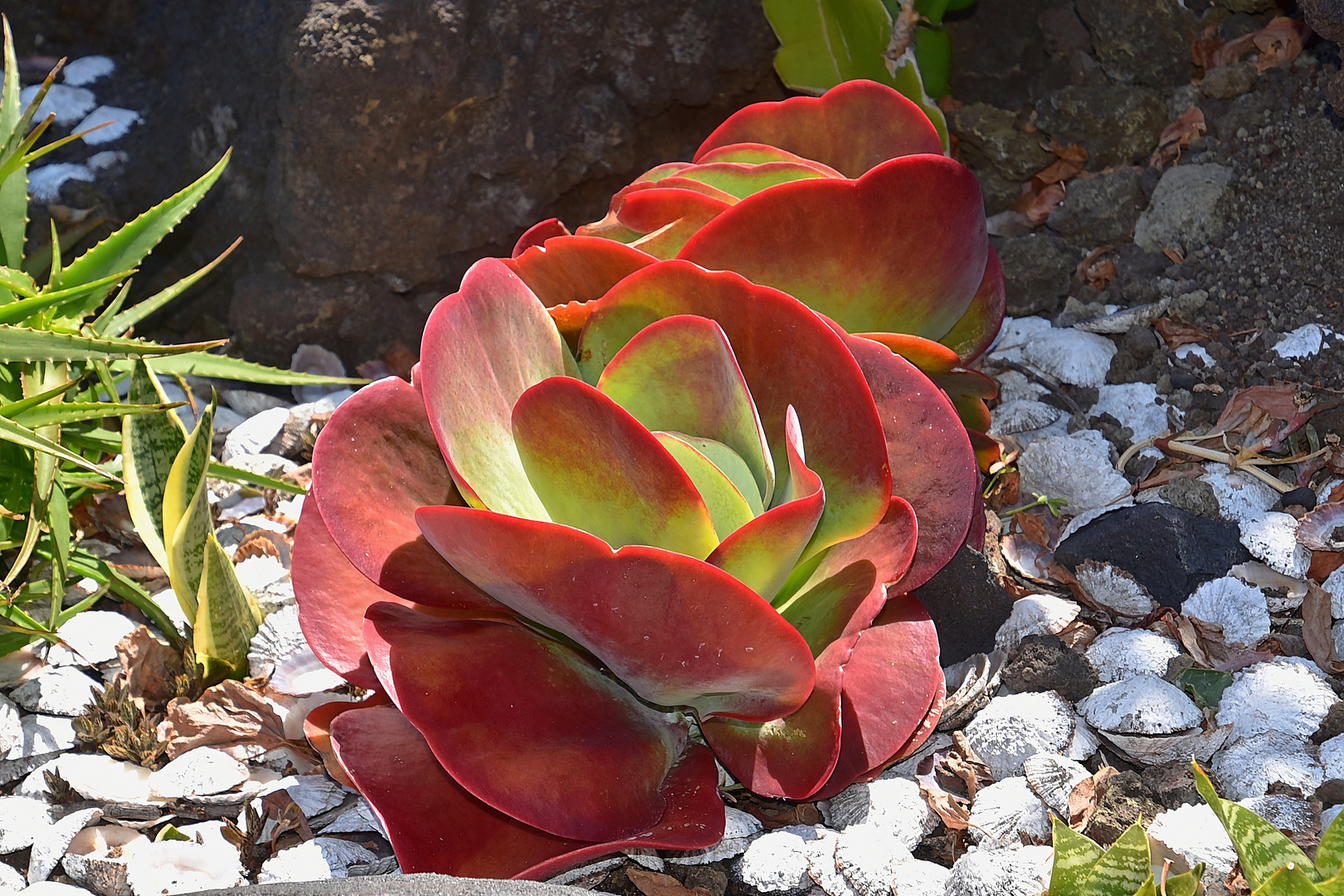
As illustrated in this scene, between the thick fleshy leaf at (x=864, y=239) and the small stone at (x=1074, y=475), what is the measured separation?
324 mm

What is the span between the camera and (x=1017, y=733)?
0.95m

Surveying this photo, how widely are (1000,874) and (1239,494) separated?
1.94 ft

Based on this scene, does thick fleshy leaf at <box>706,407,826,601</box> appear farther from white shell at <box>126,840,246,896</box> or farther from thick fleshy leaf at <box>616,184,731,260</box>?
white shell at <box>126,840,246,896</box>

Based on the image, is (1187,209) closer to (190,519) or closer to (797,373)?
(797,373)

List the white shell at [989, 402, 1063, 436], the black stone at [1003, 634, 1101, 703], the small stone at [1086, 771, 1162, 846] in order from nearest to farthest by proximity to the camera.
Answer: the small stone at [1086, 771, 1162, 846], the black stone at [1003, 634, 1101, 703], the white shell at [989, 402, 1063, 436]

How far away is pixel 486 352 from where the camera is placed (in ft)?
2.75

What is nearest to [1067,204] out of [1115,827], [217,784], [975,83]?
[975,83]

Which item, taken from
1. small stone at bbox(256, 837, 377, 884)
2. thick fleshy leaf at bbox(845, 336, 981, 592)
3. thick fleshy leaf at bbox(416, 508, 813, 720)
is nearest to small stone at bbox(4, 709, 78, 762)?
small stone at bbox(256, 837, 377, 884)

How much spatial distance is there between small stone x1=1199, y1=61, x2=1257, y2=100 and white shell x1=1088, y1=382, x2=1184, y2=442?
1.77 ft

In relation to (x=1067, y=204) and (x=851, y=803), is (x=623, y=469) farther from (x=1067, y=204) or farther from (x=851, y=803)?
(x=1067, y=204)

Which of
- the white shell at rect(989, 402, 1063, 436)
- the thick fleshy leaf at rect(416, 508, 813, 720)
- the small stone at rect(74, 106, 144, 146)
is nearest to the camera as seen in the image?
the thick fleshy leaf at rect(416, 508, 813, 720)

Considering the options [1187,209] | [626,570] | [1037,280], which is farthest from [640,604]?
[1187,209]

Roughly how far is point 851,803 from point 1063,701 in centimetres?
23

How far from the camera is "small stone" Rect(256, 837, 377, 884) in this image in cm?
88
